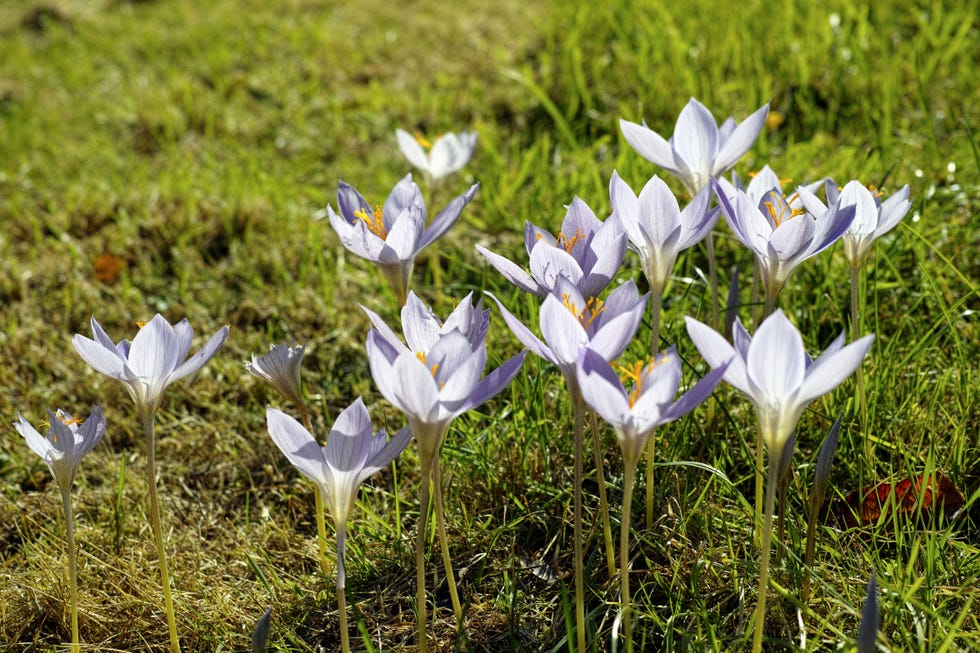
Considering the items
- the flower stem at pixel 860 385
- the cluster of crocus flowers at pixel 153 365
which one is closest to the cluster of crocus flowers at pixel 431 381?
the cluster of crocus flowers at pixel 153 365

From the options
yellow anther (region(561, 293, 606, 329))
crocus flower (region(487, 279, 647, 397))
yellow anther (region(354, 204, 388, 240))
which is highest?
yellow anther (region(354, 204, 388, 240))

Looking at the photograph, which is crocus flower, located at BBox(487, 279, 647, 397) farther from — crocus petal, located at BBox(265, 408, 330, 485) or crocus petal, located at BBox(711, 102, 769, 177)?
crocus petal, located at BBox(711, 102, 769, 177)

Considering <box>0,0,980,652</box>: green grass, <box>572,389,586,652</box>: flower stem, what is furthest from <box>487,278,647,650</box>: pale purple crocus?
<box>0,0,980,652</box>: green grass

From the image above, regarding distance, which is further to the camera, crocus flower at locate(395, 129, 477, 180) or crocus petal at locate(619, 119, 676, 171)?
crocus flower at locate(395, 129, 477, 180)

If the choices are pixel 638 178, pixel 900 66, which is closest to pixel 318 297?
pixel 638 178

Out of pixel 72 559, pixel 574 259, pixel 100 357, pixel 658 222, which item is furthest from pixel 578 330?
pixel 72 559

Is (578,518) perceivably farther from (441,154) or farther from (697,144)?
(441,154)

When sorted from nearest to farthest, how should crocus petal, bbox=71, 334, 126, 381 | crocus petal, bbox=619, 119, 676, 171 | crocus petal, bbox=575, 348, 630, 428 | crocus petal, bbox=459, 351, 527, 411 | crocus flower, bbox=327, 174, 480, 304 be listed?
crocus petal, bbox=575, 348, 630, 428
crocus petal, bbox=459, 351, 527, 411
crocus petal, bbox=71, 334, 126, 381
crocus flower, bbox=327, 174, 480, 304
crocus petal, bbox=619, 119, 676, 171
